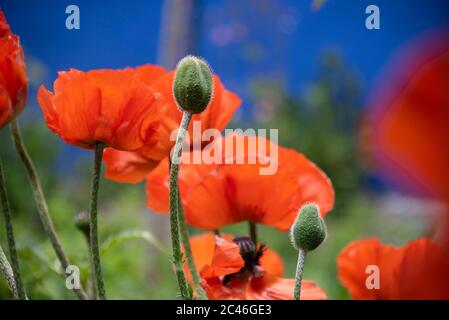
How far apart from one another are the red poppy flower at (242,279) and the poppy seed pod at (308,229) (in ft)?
0.12

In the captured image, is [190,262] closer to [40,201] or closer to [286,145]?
[40,201]

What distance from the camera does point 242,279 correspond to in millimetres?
339

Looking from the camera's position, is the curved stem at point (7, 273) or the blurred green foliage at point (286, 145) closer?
the curved stem at point (7, 273)

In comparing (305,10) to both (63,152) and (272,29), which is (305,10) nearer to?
(272,29)

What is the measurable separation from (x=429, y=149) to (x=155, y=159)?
22cm

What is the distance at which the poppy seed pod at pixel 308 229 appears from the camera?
0.27 meters

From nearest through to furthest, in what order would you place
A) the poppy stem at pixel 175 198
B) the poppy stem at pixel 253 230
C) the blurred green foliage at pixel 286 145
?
the poppy stem at pixel 175 198, the poppy stem at pixel 253 230, the blurred green foliage at pixel 286 145

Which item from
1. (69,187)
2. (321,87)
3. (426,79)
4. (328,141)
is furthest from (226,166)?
(321,87)

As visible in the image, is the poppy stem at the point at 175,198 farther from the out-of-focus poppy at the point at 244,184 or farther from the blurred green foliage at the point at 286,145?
the blurred green foliage at the point at 286,145

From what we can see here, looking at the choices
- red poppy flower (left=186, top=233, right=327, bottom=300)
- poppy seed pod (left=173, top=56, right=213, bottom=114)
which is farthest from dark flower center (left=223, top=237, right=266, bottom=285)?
poppy seed pod (left=173, top=56, right=213, bottom=114)

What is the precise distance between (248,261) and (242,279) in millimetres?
13

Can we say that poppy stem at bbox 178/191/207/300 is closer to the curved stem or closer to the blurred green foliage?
the curved stem

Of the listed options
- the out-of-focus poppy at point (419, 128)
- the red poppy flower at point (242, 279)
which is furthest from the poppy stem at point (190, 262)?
the out-of-focus poppy at point (419, 128)

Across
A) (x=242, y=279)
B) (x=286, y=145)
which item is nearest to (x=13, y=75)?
(x=242, y=279)
